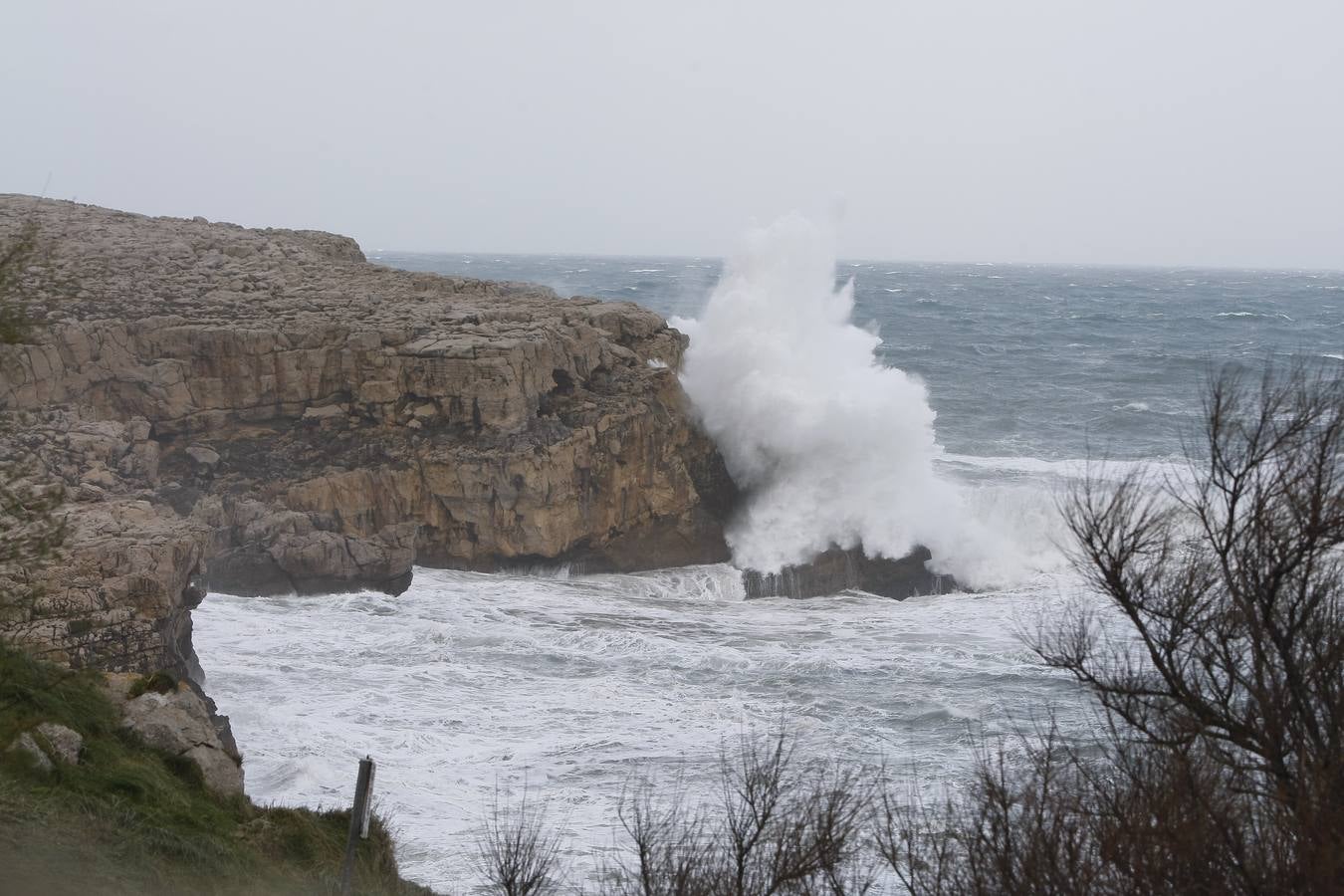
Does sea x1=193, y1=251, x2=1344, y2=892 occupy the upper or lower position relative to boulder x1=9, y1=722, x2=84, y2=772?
lower

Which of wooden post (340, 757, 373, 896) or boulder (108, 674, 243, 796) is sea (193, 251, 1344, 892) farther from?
wooden post (340, 757, 373, 896)

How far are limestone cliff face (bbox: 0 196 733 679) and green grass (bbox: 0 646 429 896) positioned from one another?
7.28m

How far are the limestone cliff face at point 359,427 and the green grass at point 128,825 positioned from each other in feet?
23.9

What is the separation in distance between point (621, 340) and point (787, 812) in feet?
56.6

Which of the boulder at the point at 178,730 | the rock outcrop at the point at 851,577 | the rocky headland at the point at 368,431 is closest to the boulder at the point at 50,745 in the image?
the boulder at the point at 178,730

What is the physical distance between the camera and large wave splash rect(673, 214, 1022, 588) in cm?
2255

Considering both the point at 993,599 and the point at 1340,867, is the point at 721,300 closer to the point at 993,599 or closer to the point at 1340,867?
the point at 993,599

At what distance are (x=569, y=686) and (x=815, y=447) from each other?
10.8 meters

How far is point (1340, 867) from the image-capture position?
17.1 feet

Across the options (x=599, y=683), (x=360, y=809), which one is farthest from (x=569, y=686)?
(x=360, y=809)

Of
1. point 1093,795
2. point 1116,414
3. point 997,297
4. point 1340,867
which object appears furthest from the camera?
point 997,297

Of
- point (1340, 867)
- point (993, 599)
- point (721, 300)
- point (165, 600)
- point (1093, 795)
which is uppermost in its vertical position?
point (721, 300)

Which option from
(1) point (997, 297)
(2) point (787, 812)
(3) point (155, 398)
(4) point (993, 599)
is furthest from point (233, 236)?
(1) point (997, 297)

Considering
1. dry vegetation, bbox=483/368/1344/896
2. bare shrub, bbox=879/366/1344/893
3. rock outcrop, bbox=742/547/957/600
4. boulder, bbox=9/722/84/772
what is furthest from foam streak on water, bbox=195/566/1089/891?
bare shrub, bbox=879/366/1344/893
